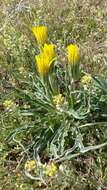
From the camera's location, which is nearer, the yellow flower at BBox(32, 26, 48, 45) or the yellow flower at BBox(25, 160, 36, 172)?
the yellow flower at BBox(25, 160, 36, 172)

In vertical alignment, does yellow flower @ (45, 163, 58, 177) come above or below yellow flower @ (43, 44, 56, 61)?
below

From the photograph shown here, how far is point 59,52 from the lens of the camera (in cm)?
355

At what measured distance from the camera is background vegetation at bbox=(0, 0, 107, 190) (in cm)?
276

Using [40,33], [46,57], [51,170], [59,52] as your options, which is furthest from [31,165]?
[59,52]

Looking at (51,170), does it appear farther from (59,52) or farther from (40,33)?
(59,52)

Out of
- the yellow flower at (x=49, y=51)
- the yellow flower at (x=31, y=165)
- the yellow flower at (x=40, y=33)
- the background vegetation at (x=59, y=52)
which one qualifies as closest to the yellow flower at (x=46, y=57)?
the yellow flower at (x=49, y=51)

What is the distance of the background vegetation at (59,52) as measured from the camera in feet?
9.07

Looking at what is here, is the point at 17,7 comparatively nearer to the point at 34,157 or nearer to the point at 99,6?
the point at 99,6

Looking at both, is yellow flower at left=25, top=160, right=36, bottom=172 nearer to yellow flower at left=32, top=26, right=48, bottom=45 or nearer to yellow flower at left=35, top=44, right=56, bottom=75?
yellow flower at left=35, top=44, right=56, bottom=75

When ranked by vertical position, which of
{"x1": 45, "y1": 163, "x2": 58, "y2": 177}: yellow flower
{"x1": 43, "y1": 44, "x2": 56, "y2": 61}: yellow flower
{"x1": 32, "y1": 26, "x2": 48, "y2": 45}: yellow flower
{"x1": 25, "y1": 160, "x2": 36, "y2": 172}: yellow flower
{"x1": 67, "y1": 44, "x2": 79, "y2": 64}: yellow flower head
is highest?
{"x1": 32, "y1": 26, "x2": 48, "y2": 45}: yellow flower

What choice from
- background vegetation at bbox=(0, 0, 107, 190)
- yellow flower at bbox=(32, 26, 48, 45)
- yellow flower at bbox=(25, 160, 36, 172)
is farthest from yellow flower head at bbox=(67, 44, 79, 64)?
yellow flower at bbox=(25, 160, 36, 172)

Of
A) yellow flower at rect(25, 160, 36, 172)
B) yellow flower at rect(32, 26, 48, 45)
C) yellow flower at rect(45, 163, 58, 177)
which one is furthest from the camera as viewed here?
yellow flower at rect(32, 26, 48, 45)

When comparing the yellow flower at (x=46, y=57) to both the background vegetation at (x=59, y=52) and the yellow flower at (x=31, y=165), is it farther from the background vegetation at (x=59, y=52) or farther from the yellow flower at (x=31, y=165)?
the yellow flower at (x=31, y=165)

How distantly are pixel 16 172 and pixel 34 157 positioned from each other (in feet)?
0.52
